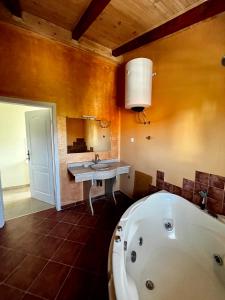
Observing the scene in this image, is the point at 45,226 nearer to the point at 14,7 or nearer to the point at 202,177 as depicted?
the point at 202,177

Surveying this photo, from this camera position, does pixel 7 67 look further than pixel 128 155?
No

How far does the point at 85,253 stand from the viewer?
1.90m

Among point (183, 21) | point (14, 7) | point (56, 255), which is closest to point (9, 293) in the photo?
point (56, 255)

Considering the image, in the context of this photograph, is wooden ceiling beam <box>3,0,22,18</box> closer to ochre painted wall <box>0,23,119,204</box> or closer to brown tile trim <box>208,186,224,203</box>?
ochre painted wall <box>0,23,119,204</box>

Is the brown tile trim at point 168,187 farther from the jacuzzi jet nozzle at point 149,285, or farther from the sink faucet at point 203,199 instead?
the jacuzzi jet nozzle at point 149,285

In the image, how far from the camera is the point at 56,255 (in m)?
1.86

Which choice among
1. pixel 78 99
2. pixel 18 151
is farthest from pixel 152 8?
pixel 18 151

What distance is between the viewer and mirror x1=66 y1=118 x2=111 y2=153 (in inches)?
113

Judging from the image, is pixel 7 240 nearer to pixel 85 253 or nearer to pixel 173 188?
pixel 85 253

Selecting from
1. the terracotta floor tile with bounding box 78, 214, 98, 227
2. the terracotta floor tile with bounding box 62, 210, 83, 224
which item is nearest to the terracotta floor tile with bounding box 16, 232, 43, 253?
the terracotta floor tile with bounding box 62, 210, 83, 224

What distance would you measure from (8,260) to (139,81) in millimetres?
2863

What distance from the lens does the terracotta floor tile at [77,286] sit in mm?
1405

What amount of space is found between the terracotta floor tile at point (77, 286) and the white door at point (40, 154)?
5.41 ft

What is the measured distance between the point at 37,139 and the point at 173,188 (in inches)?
105
